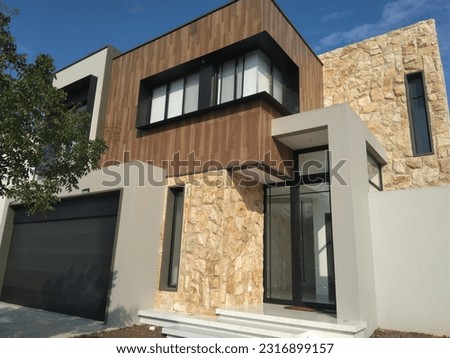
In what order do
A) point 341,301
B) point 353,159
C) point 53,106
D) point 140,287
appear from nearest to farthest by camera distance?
point 53,106, point 341,301, point 353,159, point 140,287

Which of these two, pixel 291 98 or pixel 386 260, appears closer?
pixel 386 260

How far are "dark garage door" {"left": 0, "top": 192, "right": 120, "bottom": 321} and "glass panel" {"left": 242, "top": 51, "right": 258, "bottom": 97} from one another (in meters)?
4.19

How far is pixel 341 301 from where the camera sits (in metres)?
6.24

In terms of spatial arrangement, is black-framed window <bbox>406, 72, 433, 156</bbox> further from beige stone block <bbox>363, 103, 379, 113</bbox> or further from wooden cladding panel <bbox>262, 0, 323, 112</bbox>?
wooden cladding panel <bbox>262, 0, 323, 112</bbox>

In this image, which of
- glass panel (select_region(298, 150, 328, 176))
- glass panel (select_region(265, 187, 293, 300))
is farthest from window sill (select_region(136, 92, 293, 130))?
glass panel (select_region(265, 187, 293, 300))

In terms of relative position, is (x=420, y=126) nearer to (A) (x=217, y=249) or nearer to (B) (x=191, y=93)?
(B) (x=191, y=93)

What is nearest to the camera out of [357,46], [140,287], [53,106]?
[53,106]

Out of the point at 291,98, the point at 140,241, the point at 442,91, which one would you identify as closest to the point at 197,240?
the point at 140,241

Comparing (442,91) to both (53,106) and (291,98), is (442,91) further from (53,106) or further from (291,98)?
(53,106)

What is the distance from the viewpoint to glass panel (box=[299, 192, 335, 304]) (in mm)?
7781

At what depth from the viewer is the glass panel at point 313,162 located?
855 cm

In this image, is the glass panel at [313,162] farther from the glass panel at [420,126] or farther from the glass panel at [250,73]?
the glass panel at [420,126]

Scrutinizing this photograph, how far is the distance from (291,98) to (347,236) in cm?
442

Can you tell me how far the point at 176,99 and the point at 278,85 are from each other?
2894mm
